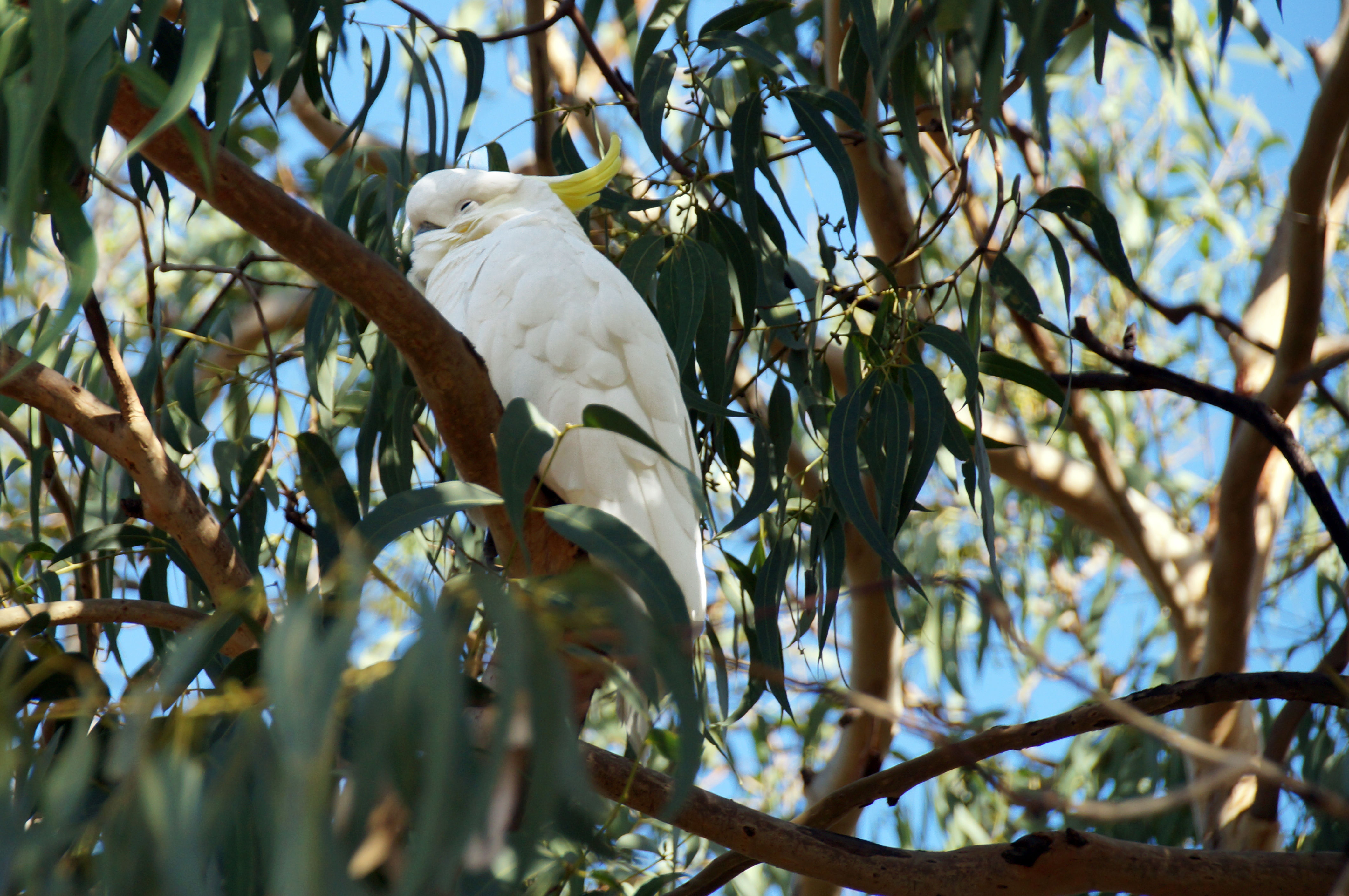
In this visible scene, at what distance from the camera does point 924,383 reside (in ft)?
4.80

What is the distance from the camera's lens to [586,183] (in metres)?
1.88

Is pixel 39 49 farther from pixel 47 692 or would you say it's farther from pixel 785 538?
pixel 785 538

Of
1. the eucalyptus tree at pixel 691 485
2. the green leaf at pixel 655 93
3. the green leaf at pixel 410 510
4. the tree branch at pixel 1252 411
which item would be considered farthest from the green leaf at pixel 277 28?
the tree branch at pixel 1252 411

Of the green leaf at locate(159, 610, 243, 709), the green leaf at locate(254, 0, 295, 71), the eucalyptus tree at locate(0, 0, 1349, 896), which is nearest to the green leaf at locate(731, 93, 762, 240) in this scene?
the eucalyptus tree at locate(0, 0, 1349, 896)

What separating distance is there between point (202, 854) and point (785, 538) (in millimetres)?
1123

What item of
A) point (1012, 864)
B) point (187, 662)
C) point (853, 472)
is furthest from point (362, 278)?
point (1012, 864)

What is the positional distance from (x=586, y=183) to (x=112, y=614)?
38.6 inches

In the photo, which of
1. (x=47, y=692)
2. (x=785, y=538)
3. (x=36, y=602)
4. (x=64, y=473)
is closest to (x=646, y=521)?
(x=785, y=538)

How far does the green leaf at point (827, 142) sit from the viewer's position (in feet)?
4.93

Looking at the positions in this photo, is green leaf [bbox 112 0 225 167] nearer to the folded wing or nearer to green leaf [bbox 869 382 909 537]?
the folded wing

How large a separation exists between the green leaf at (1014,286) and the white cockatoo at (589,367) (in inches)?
17.8

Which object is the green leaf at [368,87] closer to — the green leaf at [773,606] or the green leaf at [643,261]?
the green leaf at [643,261]

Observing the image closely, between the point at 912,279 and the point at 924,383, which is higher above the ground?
the point at 912,279

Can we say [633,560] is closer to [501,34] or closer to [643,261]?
[643,261]
